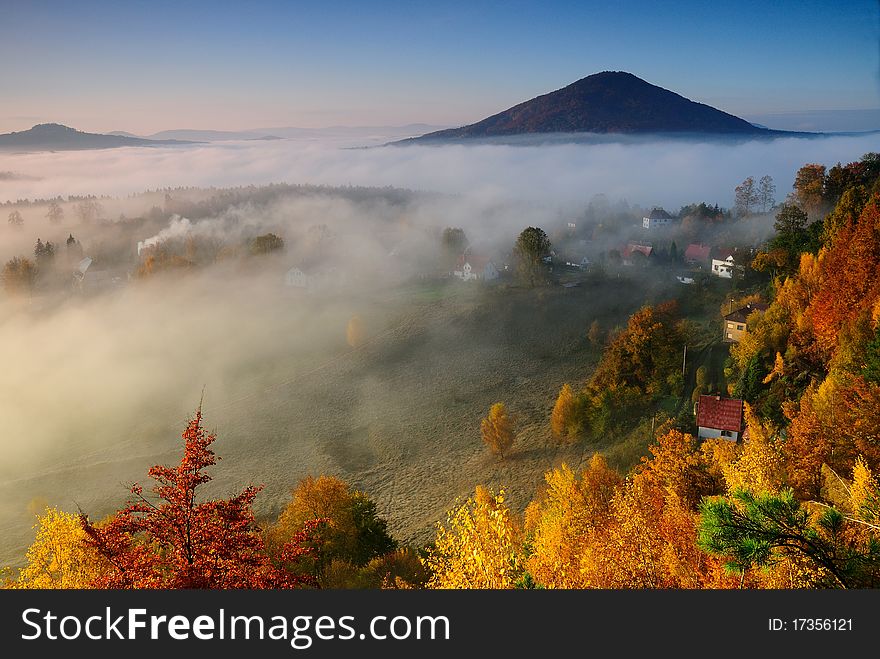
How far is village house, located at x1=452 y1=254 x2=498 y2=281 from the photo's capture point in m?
48.2

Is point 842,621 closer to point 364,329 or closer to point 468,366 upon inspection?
point 468,366

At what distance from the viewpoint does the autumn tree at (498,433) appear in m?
22.7

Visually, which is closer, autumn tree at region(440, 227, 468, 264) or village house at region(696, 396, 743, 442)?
village house at region(696, 396, 743, 442)

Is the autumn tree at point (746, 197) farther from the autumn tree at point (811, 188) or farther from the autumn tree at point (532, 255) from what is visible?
the autumn tree at point (532, 255)

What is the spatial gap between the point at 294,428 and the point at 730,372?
18.4 meters

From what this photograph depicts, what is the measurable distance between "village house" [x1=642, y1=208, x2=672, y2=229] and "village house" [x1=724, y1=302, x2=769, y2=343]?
3334cm

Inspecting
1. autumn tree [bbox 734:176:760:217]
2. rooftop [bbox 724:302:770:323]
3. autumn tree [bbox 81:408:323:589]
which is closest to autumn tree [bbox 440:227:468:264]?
autumn tree [bbox 734:176:760:217]

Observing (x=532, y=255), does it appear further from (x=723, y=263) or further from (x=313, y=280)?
(x=313, y=280)

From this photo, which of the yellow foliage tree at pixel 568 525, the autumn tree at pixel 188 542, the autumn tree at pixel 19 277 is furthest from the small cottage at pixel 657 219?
the autumn tree at pixel 188 542

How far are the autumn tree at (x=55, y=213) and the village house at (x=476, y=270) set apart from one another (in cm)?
4277

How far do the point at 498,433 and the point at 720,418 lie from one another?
Result: 790 cm

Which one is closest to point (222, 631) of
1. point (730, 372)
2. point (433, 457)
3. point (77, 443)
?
point (433, 457)

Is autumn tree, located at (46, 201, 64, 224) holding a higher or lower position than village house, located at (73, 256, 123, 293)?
higher

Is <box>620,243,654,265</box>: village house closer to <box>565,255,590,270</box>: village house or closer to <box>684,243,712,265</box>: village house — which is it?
<box>684,243,712,265</box>: village house
